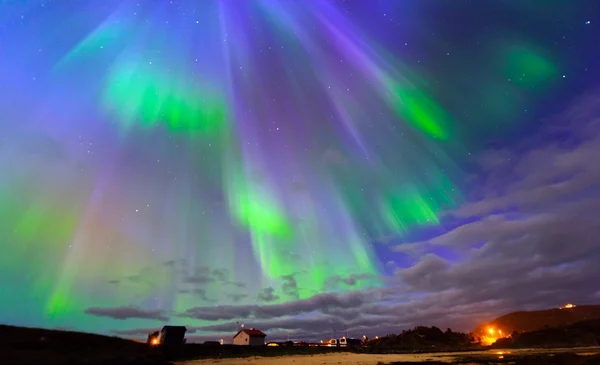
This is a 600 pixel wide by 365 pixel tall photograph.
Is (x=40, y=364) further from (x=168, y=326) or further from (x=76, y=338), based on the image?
(x=168, y=326)

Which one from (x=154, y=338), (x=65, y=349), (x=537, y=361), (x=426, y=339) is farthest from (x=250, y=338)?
(x=426, y=339)

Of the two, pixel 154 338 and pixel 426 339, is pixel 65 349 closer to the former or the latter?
pixel 154 338

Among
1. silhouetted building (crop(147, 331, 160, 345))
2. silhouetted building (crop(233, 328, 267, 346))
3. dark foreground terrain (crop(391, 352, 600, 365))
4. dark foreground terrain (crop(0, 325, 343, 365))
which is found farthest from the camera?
silhouetted building (crop(233, 328, 267, 346))

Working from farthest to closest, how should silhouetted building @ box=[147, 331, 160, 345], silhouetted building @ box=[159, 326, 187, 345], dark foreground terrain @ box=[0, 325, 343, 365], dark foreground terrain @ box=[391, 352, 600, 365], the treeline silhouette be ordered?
the treeline silhouette
silhouetted building @ box=[147, 331, 160, 345]
silhouetted building @ box=[159, 326, 187, 345]
dark foreground terrain @ box=[391, 352, 600, 365]
dark foreground terrain @ box=[0, 325, 343, 365]

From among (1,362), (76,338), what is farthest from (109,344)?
(1,362)

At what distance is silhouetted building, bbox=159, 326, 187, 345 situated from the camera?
91.9 metres

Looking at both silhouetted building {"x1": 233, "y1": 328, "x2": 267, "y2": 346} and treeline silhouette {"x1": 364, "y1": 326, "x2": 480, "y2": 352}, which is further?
treeline silhouette {"x1": 364, "y1": 326, "x2": 480, "y2": 352}

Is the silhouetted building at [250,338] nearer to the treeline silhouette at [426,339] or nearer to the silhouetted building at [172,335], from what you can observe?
the silhouetted building at [172,335]

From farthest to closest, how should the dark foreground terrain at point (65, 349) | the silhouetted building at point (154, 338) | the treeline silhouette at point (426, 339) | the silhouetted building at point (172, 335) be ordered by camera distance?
1. the treeline silhouette at point (426, 339)
2. the silhouetted building at point (154, 338)
3. the silhouetted building at point (172, 335)
4. the dark foreground terrain at point (65, 349)

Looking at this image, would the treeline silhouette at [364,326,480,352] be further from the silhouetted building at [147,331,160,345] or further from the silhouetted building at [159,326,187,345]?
the silhouetted building at [147,331,160,345]

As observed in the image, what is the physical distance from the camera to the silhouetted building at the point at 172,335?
91.9m

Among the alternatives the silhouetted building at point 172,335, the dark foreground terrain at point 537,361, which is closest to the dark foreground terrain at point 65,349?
the dark foreground terrain at point 537,361

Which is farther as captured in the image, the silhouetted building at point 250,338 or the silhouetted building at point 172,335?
the silhouetted building at point 250,338

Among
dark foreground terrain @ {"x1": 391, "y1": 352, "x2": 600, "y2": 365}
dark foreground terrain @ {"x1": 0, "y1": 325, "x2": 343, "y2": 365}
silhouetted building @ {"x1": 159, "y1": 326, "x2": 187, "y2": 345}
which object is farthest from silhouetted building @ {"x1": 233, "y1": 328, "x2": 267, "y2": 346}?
dark foreground terrain @ {"x1": 0, "y1": 325, "x2": 343, "y2": 365}
